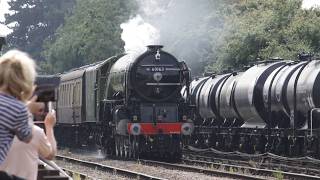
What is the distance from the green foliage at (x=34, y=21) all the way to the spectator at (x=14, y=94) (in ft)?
303

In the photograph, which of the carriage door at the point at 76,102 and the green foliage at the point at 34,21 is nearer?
the carriage door at the point at 76,102

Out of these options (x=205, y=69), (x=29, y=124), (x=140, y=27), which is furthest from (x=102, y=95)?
(x=205, y=69)

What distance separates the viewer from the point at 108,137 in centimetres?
2638

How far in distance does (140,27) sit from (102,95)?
1103 centimetres

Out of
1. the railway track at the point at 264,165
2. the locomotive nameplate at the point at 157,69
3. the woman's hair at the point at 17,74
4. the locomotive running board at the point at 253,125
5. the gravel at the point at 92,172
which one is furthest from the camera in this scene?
the locomotive running board at the point at 253,125

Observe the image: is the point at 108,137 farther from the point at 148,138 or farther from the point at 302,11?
the point at 302,11

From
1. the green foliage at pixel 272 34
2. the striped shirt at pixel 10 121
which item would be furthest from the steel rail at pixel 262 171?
the green foliage at pixel 272 34

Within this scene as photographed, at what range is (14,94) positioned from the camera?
5750 mm

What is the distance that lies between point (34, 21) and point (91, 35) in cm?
3879

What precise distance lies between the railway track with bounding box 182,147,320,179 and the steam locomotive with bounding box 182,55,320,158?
0.44 metres

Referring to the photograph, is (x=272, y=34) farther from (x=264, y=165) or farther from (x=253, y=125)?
(x=264, y=165)

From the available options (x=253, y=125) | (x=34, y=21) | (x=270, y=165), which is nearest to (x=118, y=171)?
(x=270, y=165)

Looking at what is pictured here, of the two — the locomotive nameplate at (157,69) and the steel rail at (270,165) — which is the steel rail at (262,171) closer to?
the steel rail at (270,165)

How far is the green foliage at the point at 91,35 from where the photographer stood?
202 ft
